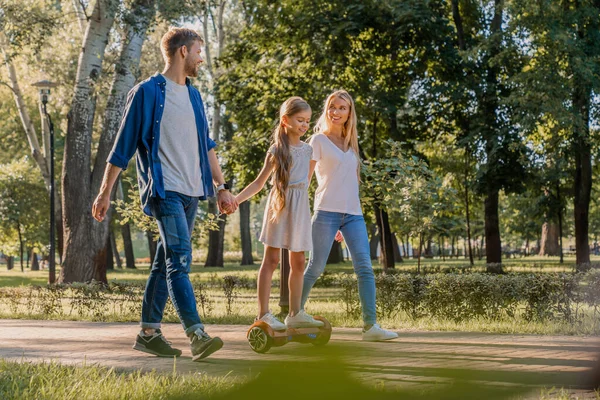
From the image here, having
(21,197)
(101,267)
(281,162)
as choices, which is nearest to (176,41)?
(281,162)

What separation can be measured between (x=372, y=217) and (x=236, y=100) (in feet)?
20.9

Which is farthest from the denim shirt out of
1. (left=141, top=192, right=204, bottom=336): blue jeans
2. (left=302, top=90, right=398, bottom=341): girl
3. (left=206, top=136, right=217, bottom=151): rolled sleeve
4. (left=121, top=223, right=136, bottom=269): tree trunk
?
(left=121, top=223, right=136, bottom=269): tree trunk

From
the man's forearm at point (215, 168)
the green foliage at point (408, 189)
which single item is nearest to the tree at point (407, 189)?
the green foliage at point (408, 189)

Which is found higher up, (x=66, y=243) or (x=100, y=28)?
(x=100, y=28)

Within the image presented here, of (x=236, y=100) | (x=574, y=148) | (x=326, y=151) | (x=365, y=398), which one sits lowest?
(x=365, y=398)

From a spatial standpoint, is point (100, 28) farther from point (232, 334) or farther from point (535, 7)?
point (232, 334)

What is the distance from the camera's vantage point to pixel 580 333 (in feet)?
25.2

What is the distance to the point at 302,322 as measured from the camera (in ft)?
21.3

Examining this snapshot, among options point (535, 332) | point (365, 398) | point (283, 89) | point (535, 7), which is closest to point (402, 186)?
point (535, 7)

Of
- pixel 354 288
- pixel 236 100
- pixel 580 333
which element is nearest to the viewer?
pixel 580 333

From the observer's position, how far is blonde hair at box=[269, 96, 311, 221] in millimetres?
6555

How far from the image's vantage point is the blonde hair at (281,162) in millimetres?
6555

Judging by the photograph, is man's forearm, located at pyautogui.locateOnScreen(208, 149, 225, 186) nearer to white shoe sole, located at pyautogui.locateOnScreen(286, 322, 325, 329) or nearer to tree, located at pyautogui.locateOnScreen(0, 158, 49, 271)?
white shoe sole, located at pyautogui.locateOnScreen(286, 322, 325, 329)

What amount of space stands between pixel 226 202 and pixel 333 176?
4.51ft
